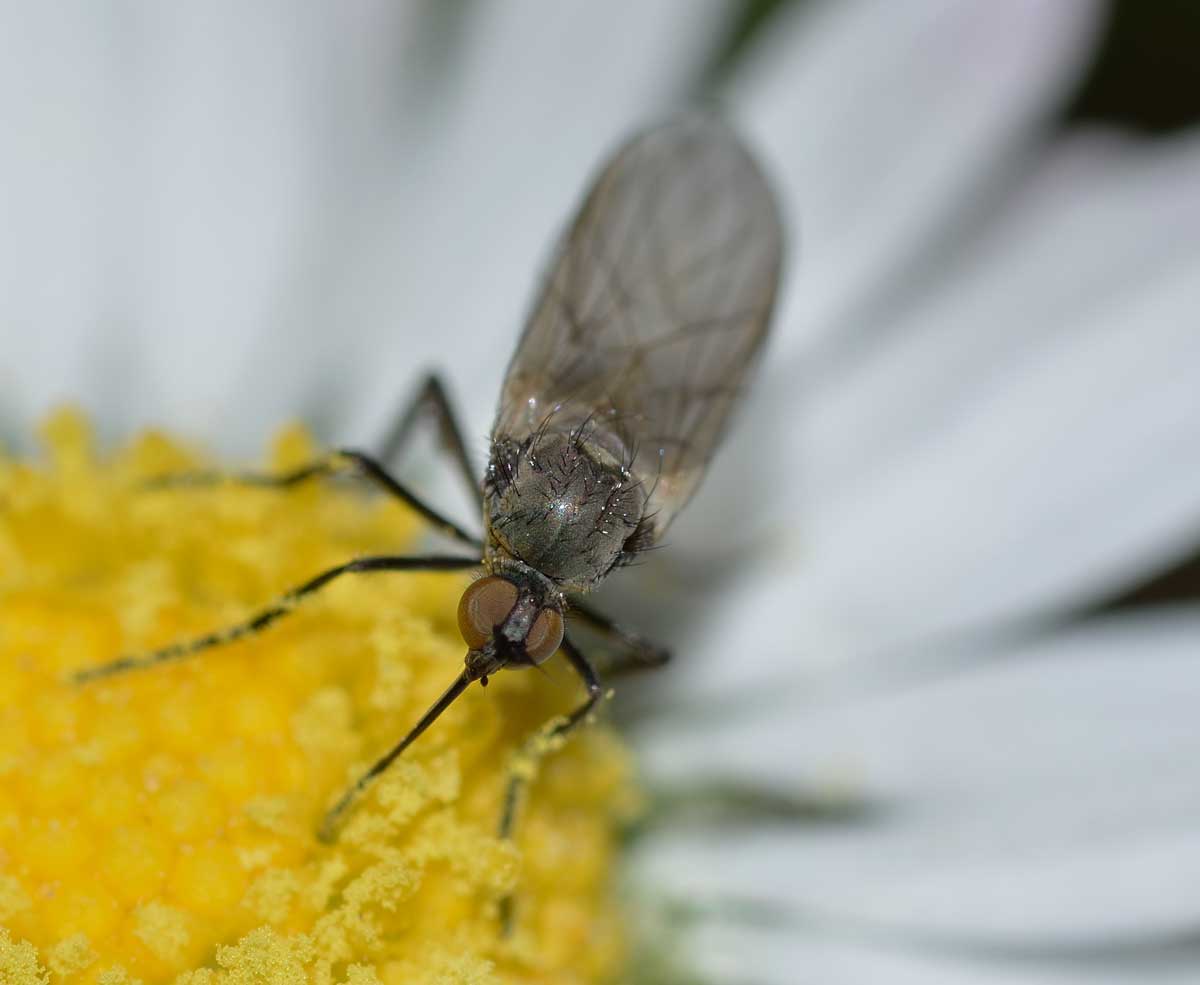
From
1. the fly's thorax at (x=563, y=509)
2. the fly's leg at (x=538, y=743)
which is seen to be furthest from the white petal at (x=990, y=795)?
the fly's thorax at (x=563, y=509)

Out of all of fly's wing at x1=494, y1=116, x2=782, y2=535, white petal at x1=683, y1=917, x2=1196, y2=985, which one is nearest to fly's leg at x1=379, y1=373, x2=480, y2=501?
fly's wing at x1=494, y1=116, x2=782, y2=535

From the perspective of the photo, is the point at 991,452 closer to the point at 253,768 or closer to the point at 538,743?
the point at 538,743

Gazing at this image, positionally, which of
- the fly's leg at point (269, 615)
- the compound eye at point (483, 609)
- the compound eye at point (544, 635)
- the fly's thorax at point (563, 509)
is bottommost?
the compound eye at point (544, 635)

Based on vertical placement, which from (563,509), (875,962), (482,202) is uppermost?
(482,202)

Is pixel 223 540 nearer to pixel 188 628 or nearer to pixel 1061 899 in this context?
pixel 188 628

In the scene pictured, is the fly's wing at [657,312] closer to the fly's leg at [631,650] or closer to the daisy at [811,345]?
the fly's leg at [631,650]

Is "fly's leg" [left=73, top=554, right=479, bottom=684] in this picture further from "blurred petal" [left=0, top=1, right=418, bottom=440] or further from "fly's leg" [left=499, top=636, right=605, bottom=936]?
"blurred petal" [left=0, top=1, right=418, bottom=440]

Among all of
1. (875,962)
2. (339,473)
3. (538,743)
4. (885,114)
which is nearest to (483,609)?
(538,743)
